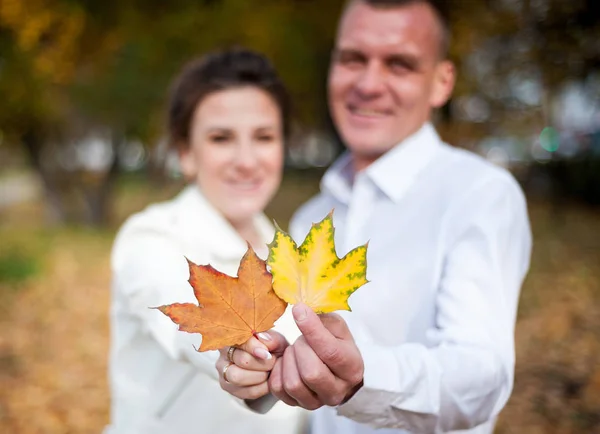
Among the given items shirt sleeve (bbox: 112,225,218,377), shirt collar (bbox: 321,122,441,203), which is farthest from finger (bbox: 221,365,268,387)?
shirt collar (bbox: 321,122,441,203)

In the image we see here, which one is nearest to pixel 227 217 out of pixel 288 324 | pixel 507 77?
pixel 288 324

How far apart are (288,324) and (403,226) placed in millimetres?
501

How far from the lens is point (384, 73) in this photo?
213cm

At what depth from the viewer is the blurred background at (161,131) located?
16.9ft

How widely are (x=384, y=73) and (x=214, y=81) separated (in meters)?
A: 0.60

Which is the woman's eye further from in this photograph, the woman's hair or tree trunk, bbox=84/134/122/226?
tree trunk, bbox=84/134/122/226

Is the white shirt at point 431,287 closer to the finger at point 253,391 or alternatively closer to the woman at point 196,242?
the finger at point 253,391

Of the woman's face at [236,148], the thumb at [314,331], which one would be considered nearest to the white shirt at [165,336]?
the woman's face at [236,148]

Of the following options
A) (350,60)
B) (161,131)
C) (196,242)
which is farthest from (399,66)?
(161,131)

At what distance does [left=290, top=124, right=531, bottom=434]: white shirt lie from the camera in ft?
4.58

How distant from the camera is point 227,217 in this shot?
2.24 metres

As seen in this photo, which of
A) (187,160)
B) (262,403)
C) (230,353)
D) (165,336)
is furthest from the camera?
(187,160)

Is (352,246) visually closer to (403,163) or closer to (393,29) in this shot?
(403,163)

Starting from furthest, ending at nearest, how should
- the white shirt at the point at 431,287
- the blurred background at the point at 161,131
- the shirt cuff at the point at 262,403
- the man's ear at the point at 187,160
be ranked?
the blurred background at the point at 161,131 → the man's ear at the point at 187,160 → the white shirt at the point at 431,287 → the shirt cuff at the point at 262,403
